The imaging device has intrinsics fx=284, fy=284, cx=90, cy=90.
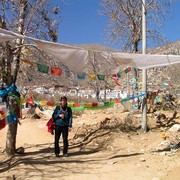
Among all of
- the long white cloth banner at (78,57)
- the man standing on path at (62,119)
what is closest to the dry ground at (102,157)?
the man standing on path at (62,119)

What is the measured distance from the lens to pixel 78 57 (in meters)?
6.25

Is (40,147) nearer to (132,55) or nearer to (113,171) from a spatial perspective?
(113,171)

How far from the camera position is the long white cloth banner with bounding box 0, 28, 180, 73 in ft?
18.3

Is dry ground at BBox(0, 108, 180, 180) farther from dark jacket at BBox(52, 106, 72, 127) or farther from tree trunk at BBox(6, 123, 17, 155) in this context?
dark jacket at BBox(52, 106, 72, 127)

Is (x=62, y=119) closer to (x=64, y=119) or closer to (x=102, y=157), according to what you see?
(x=64, y=119)

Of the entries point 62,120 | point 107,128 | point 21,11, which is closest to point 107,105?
point 107,128

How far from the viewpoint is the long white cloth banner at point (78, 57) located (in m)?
5.57

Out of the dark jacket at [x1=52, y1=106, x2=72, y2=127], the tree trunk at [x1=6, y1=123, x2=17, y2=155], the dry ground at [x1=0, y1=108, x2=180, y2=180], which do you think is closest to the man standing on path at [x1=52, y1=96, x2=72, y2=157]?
the dark jacket at [x1=52, y1=106, x2=72, y2=127]

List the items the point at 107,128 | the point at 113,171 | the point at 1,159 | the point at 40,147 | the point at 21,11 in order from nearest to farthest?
the point at 113,171 → the point at 1,159 → the point at 21,11 → the point at 40,147 → the point at 107,128

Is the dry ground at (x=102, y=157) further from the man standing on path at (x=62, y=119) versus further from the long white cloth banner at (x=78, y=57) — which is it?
the long white cloth banner at (x=78, y=57)

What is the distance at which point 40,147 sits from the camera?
9.16m

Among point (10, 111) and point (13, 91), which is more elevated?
point (13, 91)

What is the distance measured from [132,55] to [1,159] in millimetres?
4246

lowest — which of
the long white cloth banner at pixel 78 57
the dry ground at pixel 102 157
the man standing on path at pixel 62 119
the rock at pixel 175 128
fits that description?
the dry ground at pixel 102 157
